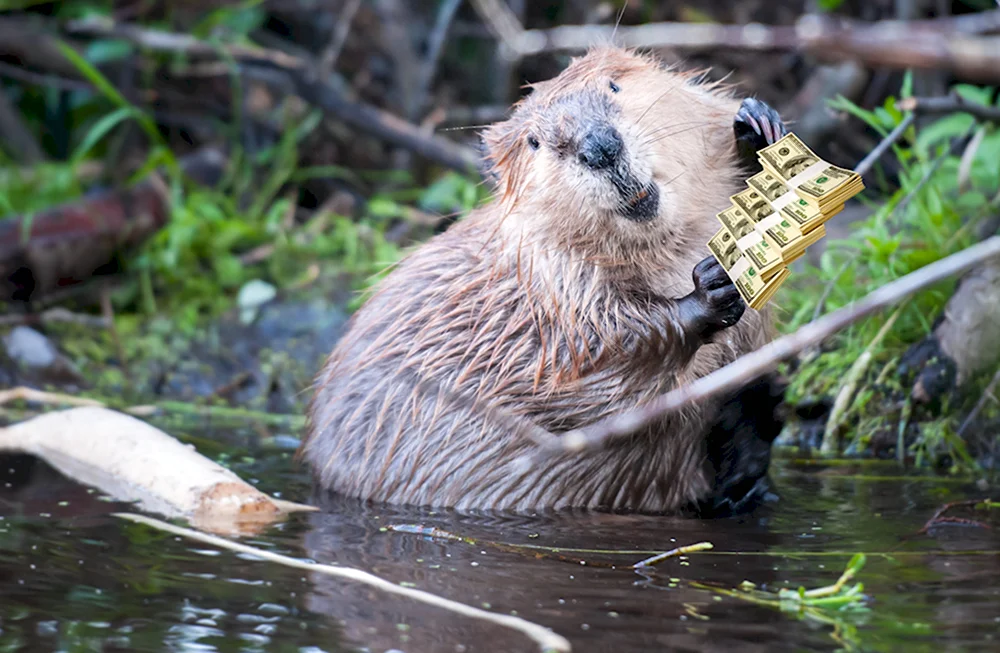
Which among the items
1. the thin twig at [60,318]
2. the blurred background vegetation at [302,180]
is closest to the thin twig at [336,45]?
the blurred background vegetation at [302,180]

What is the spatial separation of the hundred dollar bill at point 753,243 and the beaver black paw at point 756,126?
424mm

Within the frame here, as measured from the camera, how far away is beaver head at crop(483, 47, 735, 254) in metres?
2.35

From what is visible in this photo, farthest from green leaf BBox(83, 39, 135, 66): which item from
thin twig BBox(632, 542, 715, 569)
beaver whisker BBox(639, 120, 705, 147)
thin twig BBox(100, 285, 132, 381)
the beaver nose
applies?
thin twig BBox(632, 542, 715, 569)

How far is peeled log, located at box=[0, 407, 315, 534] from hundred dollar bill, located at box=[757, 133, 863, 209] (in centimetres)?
117

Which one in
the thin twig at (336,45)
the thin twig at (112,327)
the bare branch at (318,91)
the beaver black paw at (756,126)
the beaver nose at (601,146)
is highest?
the thin twig at (336,45)

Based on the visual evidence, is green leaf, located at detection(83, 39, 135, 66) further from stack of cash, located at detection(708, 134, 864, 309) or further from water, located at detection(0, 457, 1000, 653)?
stack of cash, located at detection(708, 134, 864, 309)

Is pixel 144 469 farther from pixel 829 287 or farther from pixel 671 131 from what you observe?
pixel 829 287

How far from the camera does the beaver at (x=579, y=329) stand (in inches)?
94.9

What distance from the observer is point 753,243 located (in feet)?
6.73

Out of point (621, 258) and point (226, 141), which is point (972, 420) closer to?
point (621, 258)

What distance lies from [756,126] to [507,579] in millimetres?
1086

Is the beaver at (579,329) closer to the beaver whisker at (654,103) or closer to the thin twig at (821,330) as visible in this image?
the beaver whisker at (654,103)

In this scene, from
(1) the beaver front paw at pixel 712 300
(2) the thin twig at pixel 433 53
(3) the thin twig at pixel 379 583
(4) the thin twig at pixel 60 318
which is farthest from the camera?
(2) the thin twig at pixel 433 53

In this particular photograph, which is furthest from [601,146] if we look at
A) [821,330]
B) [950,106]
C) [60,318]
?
[60,318]
